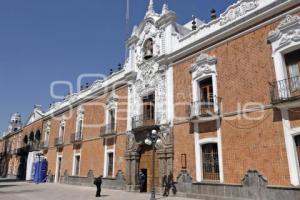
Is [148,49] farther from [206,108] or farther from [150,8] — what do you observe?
[206,108]

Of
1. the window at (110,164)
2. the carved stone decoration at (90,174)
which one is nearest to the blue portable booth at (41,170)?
the carved stone decoration at (90,174)

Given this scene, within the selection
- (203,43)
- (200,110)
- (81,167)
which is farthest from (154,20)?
(81,167)

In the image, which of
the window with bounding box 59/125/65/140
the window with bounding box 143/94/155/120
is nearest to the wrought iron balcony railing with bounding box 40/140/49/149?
the window with bounding box 59/125/65/140

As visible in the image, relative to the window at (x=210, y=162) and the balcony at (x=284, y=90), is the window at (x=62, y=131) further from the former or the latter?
the balcony at (x=284, y=90)

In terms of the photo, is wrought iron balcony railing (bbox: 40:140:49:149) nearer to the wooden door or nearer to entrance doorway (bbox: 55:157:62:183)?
entrance doorway (bbox: 55:157:62:183)

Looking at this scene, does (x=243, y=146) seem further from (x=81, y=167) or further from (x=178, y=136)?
(x=81, y=167)

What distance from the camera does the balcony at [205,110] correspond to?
39.0 ft

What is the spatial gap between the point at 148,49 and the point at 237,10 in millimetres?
6379

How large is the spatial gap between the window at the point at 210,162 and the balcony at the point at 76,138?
40.9 feet

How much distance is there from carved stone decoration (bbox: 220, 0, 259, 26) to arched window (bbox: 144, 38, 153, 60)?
17.3ft

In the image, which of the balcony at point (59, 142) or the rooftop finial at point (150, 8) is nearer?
the rooftop finial at point (150, 8)

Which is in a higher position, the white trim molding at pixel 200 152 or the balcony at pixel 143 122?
the balcony at pixel 143 122

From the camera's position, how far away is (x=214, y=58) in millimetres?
12633

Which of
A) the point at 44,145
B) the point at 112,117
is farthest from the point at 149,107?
the point at 44,145
